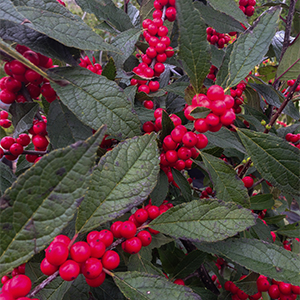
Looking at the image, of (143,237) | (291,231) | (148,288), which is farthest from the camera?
(291,231)

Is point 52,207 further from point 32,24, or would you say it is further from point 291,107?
point 291,107

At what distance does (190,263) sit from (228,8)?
104cm

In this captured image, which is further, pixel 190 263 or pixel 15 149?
pixel 190 263

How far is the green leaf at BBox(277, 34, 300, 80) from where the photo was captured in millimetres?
966

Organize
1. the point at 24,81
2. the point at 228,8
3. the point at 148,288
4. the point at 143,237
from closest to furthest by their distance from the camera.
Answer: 1. the point at 148,288
2. the point at 143,237
3. the point at 24,81
4. the point at 228,8

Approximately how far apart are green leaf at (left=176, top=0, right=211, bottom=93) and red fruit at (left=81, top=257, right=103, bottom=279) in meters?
0.52

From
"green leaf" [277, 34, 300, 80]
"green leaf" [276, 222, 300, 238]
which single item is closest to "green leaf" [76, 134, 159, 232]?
"green leaf" [277, 34, 300, 80]

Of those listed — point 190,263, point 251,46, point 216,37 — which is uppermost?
point 251,46

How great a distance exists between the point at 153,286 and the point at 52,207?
1.03 ft

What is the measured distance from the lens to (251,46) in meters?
0.73

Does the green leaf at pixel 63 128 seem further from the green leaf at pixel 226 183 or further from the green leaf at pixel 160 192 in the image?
the green leaf at pixel 226 183

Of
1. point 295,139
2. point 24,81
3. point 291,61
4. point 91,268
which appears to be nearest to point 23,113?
point 24,81

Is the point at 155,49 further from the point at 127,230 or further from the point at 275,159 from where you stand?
the point at 127,230

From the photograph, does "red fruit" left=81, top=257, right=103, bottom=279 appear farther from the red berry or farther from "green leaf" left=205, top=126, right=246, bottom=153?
"green leaf" left=205, top=126, right=246, bottom=153
